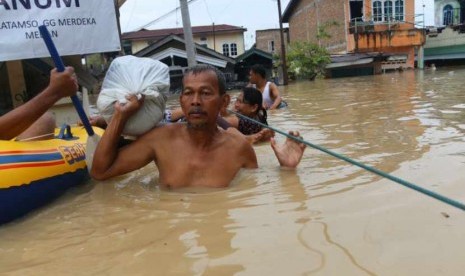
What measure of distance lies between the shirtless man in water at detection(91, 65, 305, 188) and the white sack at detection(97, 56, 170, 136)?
72 mm

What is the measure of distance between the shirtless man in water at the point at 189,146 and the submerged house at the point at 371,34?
77.4ft

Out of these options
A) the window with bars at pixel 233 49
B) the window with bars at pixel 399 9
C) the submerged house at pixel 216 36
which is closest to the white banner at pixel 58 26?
the window with bars at pixel 399 9

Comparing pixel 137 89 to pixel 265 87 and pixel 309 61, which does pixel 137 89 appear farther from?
pixel 309 61

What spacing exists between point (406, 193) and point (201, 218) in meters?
1.38

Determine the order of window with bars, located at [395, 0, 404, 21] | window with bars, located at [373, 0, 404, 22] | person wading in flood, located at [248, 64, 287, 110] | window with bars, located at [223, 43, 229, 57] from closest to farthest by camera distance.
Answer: person wading in flood, located at [248, 64, 287, 110] → window with bars, located at [373, 0, 404, 22] → window with bars, located at [395, 0, 404, 21] → window with bars, located at [223, 43, 229, 57]

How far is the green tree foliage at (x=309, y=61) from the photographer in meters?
25.6

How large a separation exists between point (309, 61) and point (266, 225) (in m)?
23.8

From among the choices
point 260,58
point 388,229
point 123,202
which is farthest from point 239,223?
point 260,58

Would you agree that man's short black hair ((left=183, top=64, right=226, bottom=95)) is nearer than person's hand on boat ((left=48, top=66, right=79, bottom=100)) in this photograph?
No

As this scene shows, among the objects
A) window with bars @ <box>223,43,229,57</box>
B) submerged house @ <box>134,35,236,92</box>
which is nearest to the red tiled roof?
window with bars @ <box>223,43,229,57</box>

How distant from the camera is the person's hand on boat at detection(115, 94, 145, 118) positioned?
3.15m

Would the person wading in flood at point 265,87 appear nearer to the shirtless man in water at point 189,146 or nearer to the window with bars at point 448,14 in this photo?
the shirtless man in water at point 189,146

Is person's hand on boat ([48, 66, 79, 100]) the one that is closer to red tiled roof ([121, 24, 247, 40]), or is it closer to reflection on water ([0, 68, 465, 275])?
reflection on water ([0, 68, 465, 275])

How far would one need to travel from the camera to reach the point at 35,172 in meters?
3.16
